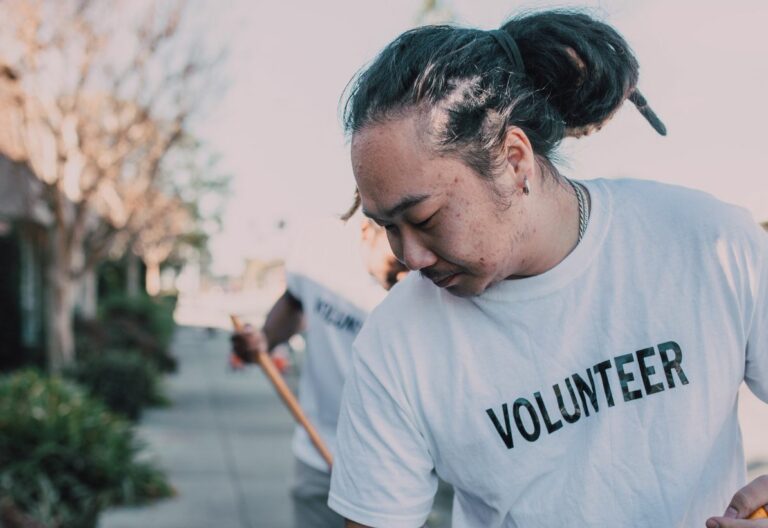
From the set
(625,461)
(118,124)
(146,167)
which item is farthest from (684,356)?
(146,167)

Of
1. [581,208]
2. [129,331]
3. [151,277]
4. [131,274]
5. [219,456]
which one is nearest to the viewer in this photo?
[581,208]

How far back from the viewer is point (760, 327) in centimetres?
163

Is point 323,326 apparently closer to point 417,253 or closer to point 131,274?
point 417,253

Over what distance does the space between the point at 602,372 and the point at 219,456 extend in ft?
22.7

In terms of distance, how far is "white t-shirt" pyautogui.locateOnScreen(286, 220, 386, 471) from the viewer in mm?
3057

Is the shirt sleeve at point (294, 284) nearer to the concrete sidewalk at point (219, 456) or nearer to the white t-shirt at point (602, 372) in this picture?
the white t-shirt at point (602, 372)

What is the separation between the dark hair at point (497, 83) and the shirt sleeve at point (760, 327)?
0.40 metres

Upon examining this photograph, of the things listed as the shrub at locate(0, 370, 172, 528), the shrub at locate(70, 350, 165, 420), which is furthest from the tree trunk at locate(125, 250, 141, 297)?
the shrub at locate(0, 370, 172, 528)

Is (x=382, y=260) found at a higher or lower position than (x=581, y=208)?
lower

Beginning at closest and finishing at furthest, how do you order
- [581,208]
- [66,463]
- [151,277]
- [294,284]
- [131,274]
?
[581,208], [294,284], [66,463], [131,274], [151,277]

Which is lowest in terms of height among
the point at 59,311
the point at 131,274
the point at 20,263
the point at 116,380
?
the point at 131,274

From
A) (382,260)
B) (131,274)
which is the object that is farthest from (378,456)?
(131,274)

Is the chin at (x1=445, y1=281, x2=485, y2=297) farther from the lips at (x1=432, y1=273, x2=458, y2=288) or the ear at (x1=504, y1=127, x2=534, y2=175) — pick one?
the ear at (x1=504, y1=127, x2=534, y2=175)

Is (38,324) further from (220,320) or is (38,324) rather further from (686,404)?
(220,320)
